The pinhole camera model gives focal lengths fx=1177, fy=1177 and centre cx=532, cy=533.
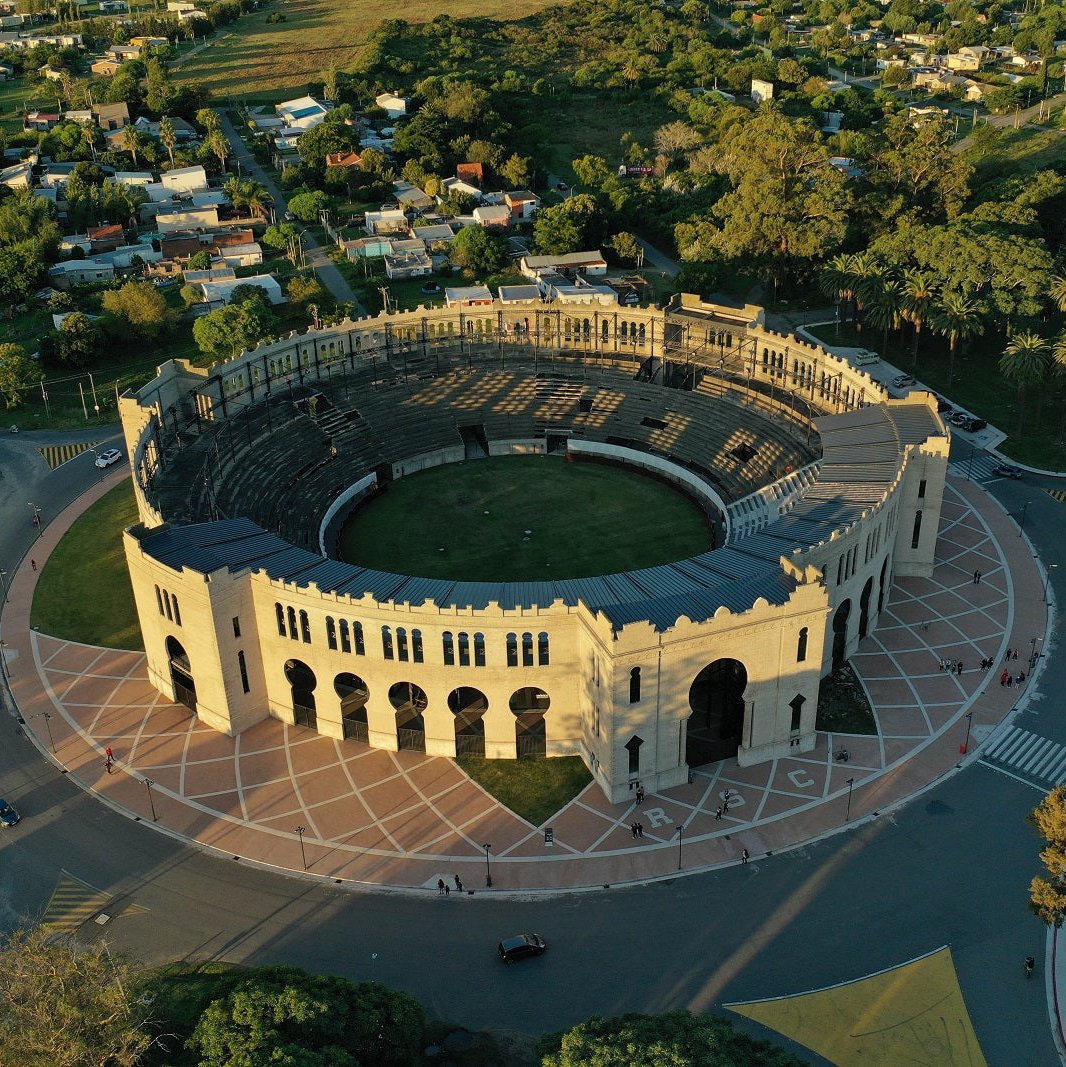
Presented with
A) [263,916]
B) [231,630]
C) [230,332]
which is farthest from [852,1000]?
[230,332]

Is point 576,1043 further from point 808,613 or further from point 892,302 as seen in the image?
point 892,302

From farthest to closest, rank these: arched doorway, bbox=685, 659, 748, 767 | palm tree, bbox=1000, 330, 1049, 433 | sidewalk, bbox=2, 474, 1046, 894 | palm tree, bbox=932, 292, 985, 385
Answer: palm tree, bbox=932, 292, 985, 385 < palm tree, bbox=1000, 330, 1049, 433 < arched doorway, bbox=685, 659, 748, 767 < sidewalk, bbox=2, 474, 1046, 894

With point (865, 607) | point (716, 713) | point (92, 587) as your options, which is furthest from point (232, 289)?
point (716, 713)

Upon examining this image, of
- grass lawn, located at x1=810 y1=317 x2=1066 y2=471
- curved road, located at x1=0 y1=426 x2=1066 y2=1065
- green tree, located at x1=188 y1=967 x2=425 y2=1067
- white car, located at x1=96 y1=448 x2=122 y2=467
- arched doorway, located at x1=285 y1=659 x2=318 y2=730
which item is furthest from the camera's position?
white car, located at x1=96 y1=448 x2=122 y2=467

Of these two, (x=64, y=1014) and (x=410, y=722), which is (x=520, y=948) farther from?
(x=64, y=1014)

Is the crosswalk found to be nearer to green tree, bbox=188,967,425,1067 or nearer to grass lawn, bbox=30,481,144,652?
green tree, bbox=188,967,425,1067

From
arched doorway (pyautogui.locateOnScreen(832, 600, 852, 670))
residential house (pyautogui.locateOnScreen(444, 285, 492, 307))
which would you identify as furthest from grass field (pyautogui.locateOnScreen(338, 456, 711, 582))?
residential house (pyautogui.locateOnScreen(444, 285, 492, 307))
